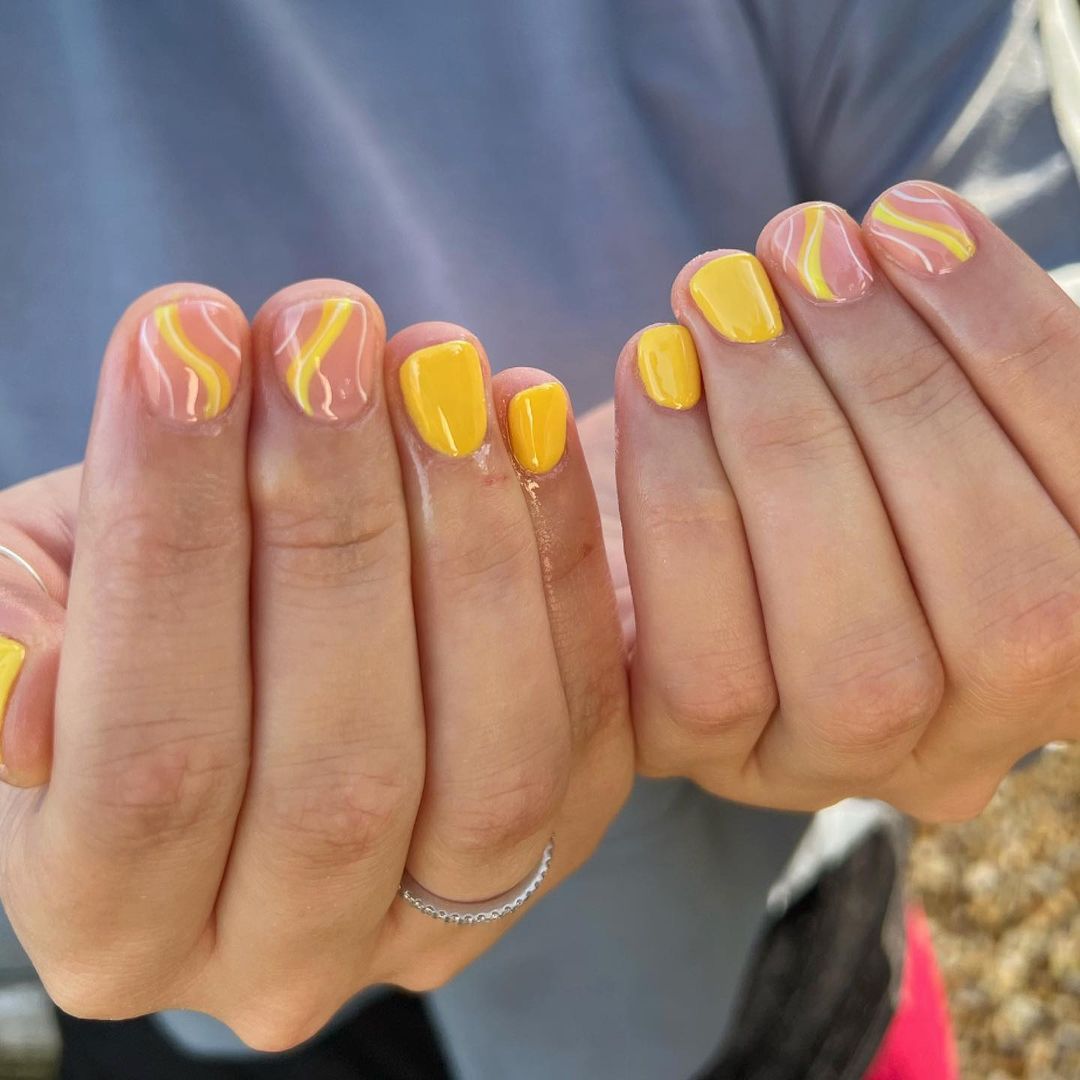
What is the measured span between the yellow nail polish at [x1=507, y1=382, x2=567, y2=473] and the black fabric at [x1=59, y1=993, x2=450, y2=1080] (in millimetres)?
852

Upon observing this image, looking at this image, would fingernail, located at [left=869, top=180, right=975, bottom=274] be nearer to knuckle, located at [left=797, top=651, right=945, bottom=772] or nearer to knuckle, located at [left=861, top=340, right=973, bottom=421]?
knuckle, located at [left=861, top=340, right=973, bottom=421]

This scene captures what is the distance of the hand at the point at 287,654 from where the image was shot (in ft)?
1.62

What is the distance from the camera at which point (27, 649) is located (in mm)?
540

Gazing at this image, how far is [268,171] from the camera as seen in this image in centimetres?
84

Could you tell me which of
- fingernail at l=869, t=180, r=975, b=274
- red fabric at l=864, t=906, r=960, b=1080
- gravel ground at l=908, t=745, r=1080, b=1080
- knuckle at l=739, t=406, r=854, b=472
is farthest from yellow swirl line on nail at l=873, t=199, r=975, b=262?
gravel ground at l=908, t=745, r=1080, b=1080

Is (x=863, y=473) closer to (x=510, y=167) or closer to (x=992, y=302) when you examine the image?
(x=992, y=302)

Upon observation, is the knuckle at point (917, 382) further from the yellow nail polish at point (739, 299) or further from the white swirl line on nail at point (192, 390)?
the white swirl line on nail at point (192, 390)

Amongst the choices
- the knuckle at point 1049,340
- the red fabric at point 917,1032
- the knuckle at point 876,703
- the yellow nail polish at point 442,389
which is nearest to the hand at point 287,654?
the yellow nail polish at point 442,389

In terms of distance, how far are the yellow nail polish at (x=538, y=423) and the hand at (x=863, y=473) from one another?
44 millimetres

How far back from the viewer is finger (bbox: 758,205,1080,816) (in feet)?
1.87

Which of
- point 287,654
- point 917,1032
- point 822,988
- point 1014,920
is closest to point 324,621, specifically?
point 287,654

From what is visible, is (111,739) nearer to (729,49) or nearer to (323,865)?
(323,865)

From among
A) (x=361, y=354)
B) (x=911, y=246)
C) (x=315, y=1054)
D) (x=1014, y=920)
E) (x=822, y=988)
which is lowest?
(x=1014, y=920)

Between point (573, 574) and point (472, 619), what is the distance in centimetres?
8
